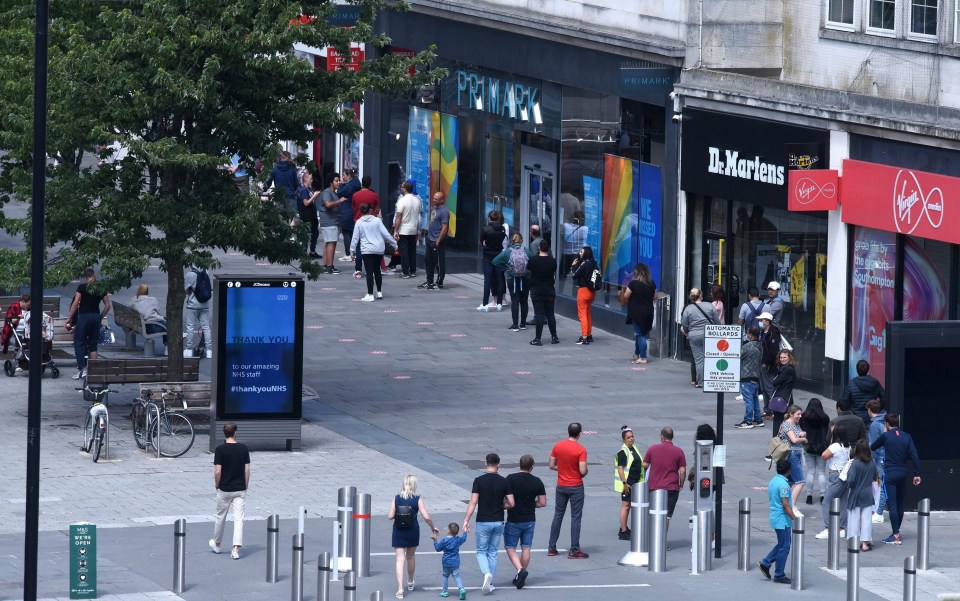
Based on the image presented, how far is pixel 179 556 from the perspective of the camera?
613 inches

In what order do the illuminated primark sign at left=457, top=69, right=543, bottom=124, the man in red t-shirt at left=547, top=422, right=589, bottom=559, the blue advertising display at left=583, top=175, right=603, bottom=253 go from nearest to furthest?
the man in red t-shirt at left=547, top=422, right=589, bottom=559, the blue advertising display at left=583, top=175, right=603, bottom=253, the illuminated primark sign at left=457, top=69, right=543, bottom=124

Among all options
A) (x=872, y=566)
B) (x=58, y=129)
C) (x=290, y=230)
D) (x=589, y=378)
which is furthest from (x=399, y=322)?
(x=872, y=566)

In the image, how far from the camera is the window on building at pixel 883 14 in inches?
1018

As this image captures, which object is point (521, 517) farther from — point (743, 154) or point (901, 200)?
point (743, 154)

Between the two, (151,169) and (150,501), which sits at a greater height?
(151,169)

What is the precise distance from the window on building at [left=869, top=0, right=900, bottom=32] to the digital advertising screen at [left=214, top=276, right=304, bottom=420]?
10035 millimetres

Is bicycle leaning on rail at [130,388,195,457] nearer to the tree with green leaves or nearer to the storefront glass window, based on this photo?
the tree with green leaves

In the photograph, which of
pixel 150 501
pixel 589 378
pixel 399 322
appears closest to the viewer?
pixel 150 501

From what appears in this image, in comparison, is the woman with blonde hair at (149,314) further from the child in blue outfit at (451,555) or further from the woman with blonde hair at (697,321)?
the child in blue outfit at (451,555)

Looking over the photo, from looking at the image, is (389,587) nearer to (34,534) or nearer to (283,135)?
(34,534)

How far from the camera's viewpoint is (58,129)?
23203 millimetres

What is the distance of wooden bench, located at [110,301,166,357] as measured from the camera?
27.9 meters

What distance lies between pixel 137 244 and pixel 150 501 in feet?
16.8

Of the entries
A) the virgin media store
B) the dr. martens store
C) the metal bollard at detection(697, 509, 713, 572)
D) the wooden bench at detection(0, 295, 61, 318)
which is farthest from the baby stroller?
the metal bollard at detection(697, 509, 713, 572)
